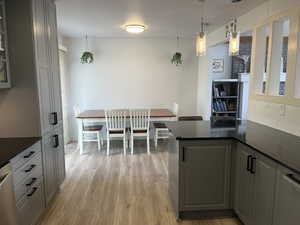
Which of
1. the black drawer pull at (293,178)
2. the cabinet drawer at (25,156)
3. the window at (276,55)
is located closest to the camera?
the black drawer pull at (293,178)

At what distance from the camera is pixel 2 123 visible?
2.29 m

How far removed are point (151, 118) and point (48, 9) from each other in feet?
9.06

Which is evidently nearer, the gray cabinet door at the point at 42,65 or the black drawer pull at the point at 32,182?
the black drawer pull at the point at 32,182

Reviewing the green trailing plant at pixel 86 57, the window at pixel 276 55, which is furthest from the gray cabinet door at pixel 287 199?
the green trailing plant at pixel 86 57

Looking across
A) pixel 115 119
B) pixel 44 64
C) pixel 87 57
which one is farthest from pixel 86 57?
pixel 44 64

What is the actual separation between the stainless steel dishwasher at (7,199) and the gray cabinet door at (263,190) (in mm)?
1975

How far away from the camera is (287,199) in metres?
1.51

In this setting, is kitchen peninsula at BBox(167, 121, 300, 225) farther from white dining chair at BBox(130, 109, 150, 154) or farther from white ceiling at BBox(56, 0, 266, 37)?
white dining chair at BBox(130, 109, 150, 154)

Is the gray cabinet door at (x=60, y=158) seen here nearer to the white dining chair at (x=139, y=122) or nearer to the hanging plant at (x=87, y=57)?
the white dining chair at (x=139, y=122)

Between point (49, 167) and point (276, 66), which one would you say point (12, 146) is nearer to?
point (49, 167)

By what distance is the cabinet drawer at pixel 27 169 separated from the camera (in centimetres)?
185

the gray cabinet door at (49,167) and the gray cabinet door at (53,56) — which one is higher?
the gray cabinet door at (53,56)

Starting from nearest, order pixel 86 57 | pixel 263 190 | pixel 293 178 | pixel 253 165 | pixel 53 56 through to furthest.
→ pixel 293 178 < pixel 263 190 < pixel 253 165 < pixel 53 56 < pixel 86 57

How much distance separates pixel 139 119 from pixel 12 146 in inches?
108
